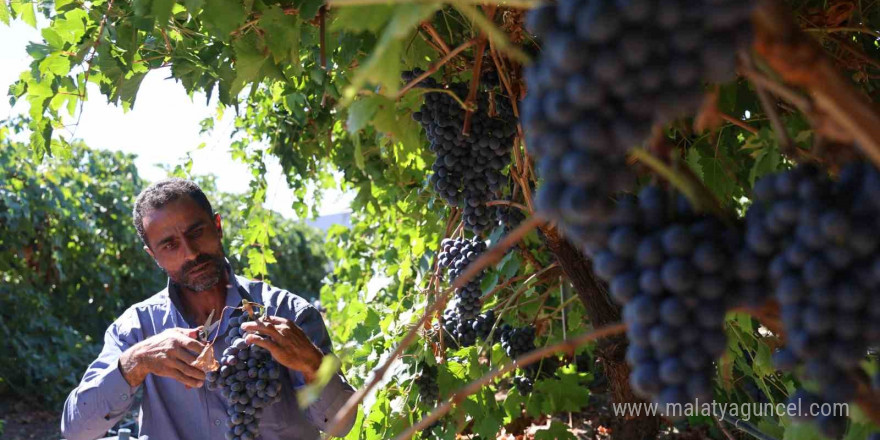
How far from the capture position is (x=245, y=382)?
229cm

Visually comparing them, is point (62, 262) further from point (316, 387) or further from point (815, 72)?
point (815, 72)

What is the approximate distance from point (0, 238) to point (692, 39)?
31.7ft

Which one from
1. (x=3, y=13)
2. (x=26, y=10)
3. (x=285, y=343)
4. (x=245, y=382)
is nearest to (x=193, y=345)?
(x=245, y=382)

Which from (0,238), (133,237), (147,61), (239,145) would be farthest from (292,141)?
(133,237)

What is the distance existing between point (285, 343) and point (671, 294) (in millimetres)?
1713

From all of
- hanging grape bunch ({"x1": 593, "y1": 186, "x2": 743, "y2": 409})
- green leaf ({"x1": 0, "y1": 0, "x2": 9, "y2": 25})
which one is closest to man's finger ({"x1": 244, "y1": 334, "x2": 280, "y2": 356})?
green leaf ({"x1": 0, "y1": 0, "x2": 9, "y2": 25})

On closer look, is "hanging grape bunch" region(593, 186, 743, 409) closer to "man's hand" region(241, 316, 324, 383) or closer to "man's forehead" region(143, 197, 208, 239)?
"man's hand" region(241, 316, 324, 383)

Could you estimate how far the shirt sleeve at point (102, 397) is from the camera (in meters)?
2.61

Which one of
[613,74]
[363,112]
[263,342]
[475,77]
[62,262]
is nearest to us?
[613,74]

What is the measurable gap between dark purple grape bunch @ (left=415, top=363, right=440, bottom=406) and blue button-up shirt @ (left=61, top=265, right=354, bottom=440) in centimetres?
27

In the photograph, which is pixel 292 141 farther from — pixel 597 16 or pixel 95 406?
pixel 597 16

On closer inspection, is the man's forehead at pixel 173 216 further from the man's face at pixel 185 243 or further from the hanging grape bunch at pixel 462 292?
the hanging grape bunch at pixel 462 292

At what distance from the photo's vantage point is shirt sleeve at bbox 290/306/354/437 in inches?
104

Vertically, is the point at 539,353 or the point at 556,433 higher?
the point at 539,353
